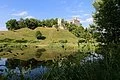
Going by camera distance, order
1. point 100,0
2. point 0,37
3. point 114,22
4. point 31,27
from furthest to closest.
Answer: point 31,27
point 0,37
point 100,0
point 114,22

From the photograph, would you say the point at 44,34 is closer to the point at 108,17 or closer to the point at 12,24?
the point at 12,24

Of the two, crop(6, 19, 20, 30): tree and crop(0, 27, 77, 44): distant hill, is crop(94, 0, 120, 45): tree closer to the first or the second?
crop(0, 27, 77, 44): distant hill

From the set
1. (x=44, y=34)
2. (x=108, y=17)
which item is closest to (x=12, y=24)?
(x=44, y=34)

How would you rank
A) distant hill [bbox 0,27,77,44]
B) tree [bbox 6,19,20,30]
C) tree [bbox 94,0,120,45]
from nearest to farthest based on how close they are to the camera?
1. tree [bbox 94,0,120,45]
2. distant hill [bbox 0,27,77,44]
3. tree [bbox 6,19,20,30]

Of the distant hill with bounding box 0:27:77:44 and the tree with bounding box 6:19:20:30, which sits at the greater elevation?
the tree with bounding box 6:19:20:30

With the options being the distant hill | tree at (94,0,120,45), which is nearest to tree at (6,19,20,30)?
the distant hill

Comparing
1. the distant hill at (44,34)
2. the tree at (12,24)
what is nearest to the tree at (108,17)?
the distant hill at (44,34)

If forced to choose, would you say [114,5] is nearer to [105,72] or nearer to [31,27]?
[105,72]

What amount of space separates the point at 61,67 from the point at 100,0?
30930 mm

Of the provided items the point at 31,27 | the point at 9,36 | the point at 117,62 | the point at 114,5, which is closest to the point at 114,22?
the point at 114,5

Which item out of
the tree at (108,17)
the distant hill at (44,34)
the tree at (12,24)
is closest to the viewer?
the tree at (108,17)

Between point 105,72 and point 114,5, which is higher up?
point 114,5

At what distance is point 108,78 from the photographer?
24.7 feet

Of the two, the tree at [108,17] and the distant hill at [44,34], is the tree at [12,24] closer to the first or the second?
the distant hill at [44,34]
